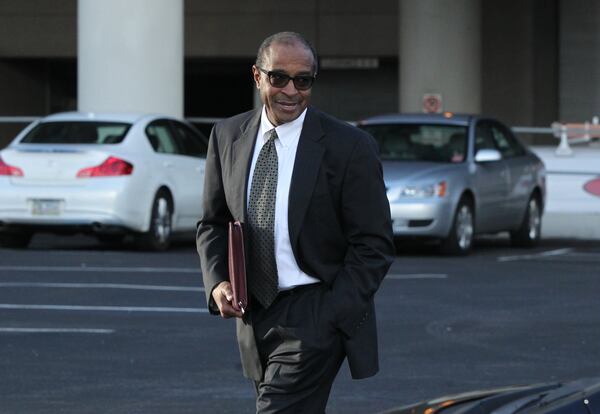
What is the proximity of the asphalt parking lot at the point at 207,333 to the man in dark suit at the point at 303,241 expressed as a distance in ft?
10.6

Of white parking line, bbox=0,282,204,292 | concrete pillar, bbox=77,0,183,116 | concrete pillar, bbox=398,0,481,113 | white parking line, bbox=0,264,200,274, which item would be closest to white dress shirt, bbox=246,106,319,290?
white parking line, bbox=0,282,204,292

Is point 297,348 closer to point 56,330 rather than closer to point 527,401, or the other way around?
point 527,401

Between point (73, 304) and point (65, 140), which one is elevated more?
point (65, 140)

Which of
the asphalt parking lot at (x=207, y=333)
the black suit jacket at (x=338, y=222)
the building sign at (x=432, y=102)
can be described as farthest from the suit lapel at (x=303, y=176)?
the building sign at (x=432, y=102)

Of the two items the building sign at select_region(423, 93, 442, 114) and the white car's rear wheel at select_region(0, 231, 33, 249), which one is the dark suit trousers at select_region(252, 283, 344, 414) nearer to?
the white car's rear wheel at select_region(0, 231, 33, 249)

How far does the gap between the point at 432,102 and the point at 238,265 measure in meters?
24.8

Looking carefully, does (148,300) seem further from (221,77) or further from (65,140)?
(221,77)

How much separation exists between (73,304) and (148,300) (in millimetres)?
579

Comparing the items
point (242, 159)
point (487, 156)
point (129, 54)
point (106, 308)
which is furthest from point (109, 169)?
point (242, 159)

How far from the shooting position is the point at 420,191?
16.2 metres

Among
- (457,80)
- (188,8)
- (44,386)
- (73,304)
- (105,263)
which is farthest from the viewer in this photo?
(188,8)

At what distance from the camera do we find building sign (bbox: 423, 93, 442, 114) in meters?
29.4

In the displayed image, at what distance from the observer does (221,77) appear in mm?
41656

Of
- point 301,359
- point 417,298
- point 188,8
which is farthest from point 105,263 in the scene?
point 188,8
